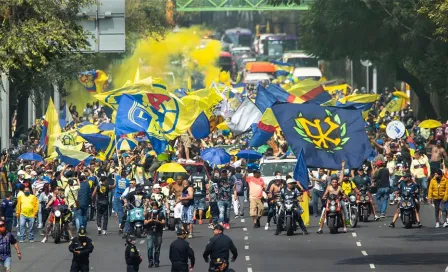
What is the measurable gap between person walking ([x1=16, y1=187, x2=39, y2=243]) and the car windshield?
24.2ft

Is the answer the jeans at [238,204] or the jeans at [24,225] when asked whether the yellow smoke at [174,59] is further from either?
the jeans at [24,225]

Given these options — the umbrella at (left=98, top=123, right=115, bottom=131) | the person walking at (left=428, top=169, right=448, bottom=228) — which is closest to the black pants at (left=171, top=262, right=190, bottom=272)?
the person walking at (left=428, top=169, right=448, bottom=228)

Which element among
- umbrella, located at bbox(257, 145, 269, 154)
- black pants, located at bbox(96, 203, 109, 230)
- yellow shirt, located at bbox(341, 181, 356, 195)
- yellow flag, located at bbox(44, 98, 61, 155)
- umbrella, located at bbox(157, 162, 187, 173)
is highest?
yellow flag, located at bbox(44, 98, 61, 155)

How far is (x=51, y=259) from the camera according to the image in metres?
30.2

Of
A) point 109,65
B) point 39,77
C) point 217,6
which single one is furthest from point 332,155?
point 217,6

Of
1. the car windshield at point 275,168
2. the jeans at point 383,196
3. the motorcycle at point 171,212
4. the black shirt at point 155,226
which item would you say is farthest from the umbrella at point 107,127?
the black shirt at point 155,226

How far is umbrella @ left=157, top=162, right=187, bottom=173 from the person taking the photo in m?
36.6

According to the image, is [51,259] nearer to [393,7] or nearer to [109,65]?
[393,7]

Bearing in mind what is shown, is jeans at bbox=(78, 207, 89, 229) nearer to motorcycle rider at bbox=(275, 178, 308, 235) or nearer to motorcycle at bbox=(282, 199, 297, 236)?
motorcycle rider at bbox=(275, 178, 308, 235)

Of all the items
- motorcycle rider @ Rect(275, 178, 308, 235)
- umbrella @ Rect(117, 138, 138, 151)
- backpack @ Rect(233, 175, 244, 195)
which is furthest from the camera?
umbrella @ Rect(117, 138, 138, 151)

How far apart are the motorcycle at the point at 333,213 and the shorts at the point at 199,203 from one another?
4.30 meters

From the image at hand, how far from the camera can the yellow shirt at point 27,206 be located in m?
33.8

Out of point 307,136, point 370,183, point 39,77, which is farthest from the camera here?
point 39,77

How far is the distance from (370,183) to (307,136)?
6.08 m
